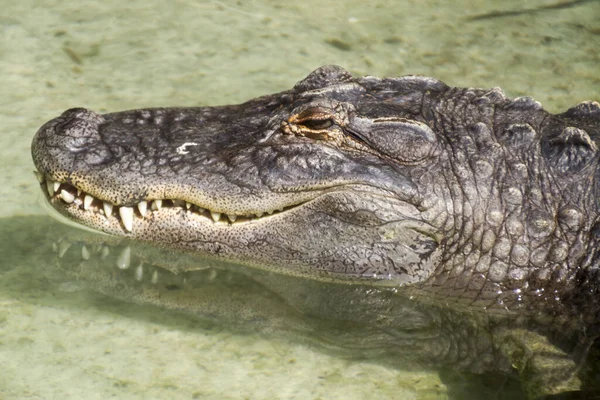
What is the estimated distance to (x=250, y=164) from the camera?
4586mm

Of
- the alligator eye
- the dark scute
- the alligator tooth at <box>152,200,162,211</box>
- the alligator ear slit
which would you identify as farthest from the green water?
the dark scute

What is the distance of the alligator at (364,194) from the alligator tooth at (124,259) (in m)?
0.47

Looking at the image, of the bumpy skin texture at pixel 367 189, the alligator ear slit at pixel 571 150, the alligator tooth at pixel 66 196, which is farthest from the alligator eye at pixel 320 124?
the alligator tooth at pixel 66 196

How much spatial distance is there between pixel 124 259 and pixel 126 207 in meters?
0.64

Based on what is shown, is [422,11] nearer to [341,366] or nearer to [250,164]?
[250,164]

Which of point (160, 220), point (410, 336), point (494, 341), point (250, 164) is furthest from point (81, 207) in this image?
point (494, 341)

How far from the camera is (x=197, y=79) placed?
6680 millimetres

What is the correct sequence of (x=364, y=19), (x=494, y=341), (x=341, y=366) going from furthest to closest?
(x=364, y=19) → (x=494, y=341) → (x=341, y=366)

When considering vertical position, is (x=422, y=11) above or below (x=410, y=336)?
above

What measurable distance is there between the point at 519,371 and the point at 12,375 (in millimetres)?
2608

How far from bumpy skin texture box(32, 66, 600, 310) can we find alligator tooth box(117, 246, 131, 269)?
1.57ft

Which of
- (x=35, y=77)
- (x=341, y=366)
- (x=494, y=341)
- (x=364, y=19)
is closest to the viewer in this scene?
(x=341, y=366)

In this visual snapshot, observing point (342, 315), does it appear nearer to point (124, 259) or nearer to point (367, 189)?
point (367, 189)

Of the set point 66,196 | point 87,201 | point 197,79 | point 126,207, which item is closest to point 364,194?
point 126,207
